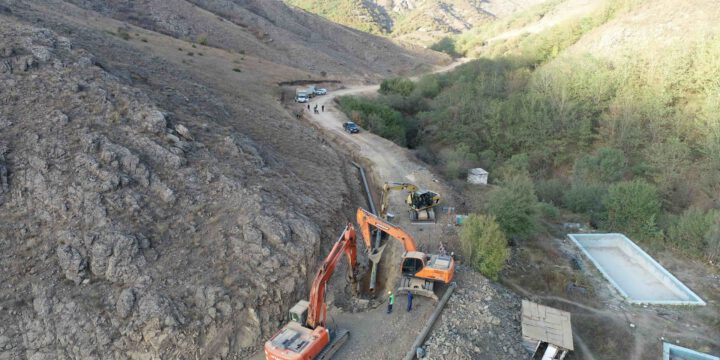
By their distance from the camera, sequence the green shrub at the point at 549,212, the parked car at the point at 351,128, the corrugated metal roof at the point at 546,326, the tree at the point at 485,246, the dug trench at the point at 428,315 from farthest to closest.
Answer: the parked car at the point at 351,128
the green shrub at the point at 549,212
the tree at the point at 485,246
the corrugated metal roof at the point at 546,326
the dug trench at the point at 428,315

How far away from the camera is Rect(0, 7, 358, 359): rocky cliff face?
39.8ft

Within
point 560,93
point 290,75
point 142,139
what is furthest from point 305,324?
point 290,75

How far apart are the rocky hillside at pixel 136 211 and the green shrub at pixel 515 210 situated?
23.5ft

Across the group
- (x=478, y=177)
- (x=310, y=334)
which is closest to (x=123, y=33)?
(x=478, y=177)

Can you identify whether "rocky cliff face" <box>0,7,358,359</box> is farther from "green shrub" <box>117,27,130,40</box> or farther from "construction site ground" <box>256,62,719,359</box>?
"green shrub" <box>117,27,130,40</box>

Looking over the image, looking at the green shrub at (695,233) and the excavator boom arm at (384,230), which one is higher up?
the green shrub at (695,233)

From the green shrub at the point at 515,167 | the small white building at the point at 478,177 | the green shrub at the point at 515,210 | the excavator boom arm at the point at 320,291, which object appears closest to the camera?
the excavator boom arm at the point at 320,291

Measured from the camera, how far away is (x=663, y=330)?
1524 centimetres

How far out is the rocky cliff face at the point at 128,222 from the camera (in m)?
12.1

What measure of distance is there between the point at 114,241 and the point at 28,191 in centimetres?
369

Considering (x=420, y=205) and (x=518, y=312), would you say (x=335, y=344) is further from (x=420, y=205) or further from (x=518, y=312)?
(x=420, y=205)

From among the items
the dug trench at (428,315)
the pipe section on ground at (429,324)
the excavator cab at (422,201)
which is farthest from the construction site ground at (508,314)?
the excavator cab at (422,201)

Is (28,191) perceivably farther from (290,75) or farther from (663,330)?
(290,75)

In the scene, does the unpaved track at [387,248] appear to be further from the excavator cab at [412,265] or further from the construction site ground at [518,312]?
the excavator cab at [412,265]
